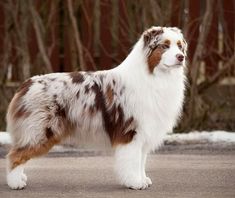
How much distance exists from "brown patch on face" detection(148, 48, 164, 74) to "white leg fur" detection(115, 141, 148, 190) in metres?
0.91

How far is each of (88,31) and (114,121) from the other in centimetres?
790

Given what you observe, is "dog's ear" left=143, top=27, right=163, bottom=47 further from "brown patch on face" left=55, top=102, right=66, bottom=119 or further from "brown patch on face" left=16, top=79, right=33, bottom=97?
"brown patch on face" left=16, top=79, right=33, bottom=97

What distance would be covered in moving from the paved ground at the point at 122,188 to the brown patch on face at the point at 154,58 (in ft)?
4.75

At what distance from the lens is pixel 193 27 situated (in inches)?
634

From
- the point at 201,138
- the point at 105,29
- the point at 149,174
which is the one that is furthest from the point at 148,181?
the point at 105,29

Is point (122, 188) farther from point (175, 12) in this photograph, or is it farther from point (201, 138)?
point (175, 12)

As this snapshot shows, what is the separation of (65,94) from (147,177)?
4.82 feet

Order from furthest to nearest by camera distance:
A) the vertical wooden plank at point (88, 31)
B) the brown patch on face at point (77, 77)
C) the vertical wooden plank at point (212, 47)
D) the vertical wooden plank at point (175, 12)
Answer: the vertical wooden plank at point (212, 47) < the vertical wooden plank at point (88, 31) < the vertical wooden plank at point (175, 12) < the brown patch on face at point (77, 77)

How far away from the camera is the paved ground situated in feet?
27.8

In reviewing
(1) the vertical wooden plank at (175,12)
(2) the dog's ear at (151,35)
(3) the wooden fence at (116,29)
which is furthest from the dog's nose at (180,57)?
(1) the vertical wooden plank at (175,12)

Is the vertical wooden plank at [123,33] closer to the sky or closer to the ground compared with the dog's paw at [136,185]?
closer to the sky

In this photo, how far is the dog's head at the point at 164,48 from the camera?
845cm

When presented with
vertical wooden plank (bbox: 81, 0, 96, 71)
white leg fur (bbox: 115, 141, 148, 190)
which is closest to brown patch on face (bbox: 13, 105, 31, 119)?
white leg fur (bbox: 115, 141, 148, 190)

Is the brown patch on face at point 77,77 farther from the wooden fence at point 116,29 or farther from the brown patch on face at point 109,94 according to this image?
the wooden fence at point 116,29
